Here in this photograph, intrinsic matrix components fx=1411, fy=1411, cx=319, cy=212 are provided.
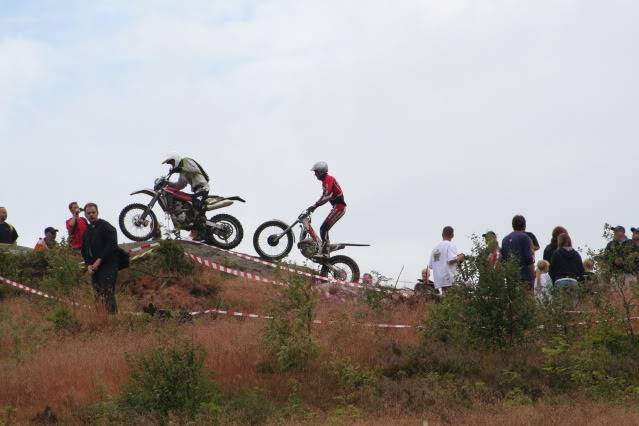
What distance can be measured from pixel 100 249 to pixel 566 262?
23.1ft

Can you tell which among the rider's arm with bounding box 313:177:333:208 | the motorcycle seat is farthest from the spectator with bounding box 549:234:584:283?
the motorcycle seat

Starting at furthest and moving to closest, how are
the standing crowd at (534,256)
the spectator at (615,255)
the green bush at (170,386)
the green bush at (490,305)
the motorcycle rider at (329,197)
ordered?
1. the motorcycle rider at (329,197)
2. the standing crowd at (534,256)
3. the spectator at (615,255)
4. the green bush at (490,305)
5. the green bush at (170,386)

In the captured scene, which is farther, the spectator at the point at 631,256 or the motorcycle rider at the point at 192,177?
the motorcycle rider at the point at 192,177

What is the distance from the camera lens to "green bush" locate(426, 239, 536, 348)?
741 inches

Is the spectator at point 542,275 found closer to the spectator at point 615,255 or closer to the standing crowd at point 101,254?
the spectator at point 615,255

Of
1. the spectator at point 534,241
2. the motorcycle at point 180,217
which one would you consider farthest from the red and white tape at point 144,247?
the spectator at point 534,241

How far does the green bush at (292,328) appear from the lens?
59.3ft

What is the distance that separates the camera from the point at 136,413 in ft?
51.5

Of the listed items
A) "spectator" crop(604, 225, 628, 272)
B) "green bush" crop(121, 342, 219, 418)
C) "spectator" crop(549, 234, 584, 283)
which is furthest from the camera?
"spectator" crop(549, 234, 584, 283)

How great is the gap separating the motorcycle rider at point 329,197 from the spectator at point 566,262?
16.1ft

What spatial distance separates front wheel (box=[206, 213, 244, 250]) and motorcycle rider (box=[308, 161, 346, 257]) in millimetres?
2084

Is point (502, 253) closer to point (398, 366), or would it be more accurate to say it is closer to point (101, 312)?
point (398, 366)

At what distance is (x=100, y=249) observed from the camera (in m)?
21.1

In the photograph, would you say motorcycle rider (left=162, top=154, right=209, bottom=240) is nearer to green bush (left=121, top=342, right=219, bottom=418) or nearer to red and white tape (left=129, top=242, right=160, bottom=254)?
red and white tape (left=129, top=242, right=160, bottom=254)
